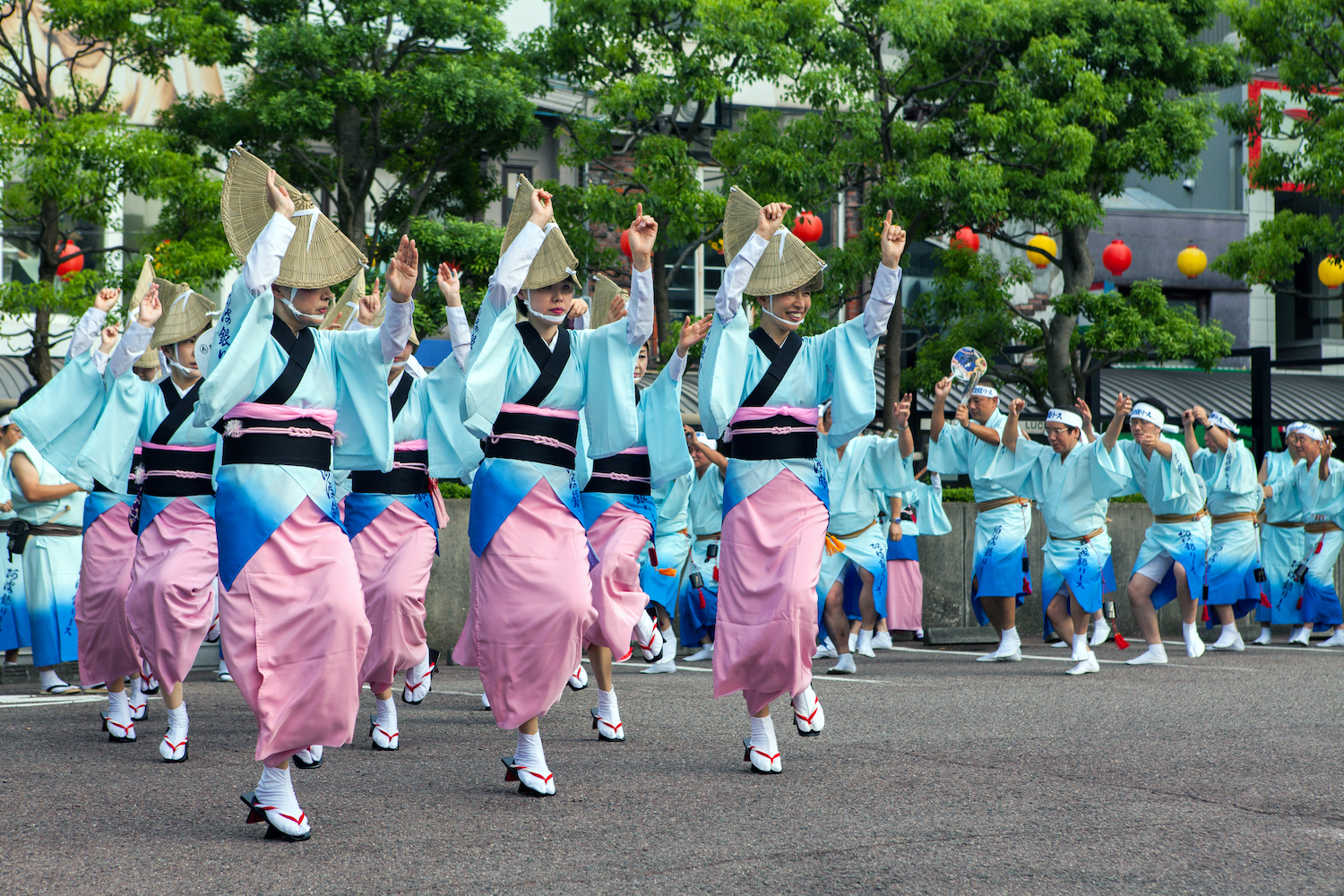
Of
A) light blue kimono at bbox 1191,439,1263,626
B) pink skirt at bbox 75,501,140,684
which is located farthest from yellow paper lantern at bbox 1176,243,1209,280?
pink skirt at bbox 75,501,140,684

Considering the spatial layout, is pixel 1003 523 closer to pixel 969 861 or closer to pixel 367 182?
pixel 969 861

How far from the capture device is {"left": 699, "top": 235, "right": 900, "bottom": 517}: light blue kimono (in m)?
5.55

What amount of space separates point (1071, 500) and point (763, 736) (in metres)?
5.34

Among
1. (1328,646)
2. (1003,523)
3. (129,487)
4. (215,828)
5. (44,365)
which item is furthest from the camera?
(44,365)

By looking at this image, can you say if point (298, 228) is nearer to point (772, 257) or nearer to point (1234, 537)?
point (772, 257)

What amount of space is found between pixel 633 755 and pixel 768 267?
2.21 m

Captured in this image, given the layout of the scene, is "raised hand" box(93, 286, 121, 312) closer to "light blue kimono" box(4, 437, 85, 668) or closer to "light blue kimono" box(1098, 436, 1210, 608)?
"light blue kimono" box(4, 437, 85, 668)

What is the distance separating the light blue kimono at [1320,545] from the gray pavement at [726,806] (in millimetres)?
5328

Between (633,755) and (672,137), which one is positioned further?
(672,137)

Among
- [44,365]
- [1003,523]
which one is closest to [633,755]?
[1003,523]

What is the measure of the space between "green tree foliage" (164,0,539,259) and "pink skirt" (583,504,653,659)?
8.88 metres

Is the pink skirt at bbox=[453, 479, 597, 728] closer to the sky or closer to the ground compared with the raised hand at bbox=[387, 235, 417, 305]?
closer to the ground

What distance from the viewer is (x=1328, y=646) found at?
39.8ft

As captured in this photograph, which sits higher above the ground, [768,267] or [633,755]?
[768,267]
